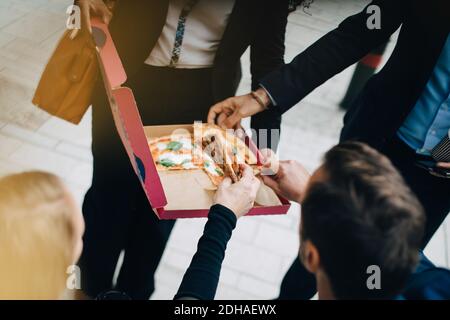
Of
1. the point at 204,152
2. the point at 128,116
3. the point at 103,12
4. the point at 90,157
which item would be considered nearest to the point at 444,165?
the point at 204,152

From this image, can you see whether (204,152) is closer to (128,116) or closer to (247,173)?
(247,173)

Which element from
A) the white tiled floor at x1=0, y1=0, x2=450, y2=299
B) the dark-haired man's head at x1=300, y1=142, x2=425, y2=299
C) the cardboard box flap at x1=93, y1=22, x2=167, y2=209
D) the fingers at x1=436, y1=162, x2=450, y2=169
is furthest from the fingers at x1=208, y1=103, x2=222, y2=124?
the white tiled floor at x1=0, y1=0, x2=450, y2=299

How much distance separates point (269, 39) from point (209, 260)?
754mm

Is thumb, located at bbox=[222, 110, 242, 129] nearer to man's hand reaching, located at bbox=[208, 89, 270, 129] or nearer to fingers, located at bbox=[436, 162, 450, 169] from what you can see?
man's hand reaching, located at bbox=[208, 89, 270, 129]

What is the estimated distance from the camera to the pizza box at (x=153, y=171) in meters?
0.91

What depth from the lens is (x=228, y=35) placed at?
4.31 ft

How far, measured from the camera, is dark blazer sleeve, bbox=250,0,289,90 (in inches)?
51.6

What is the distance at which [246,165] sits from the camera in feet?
3.93

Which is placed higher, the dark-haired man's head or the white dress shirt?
the white dress shirt

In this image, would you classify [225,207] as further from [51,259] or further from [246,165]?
[51,259]

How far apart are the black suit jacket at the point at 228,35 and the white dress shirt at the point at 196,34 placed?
0.09ft

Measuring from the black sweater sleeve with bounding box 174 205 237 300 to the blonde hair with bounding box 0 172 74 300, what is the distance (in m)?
0.27

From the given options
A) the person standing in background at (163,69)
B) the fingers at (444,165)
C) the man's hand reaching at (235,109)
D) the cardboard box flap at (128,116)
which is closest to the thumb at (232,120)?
the man's hand reaching at (235,109)
